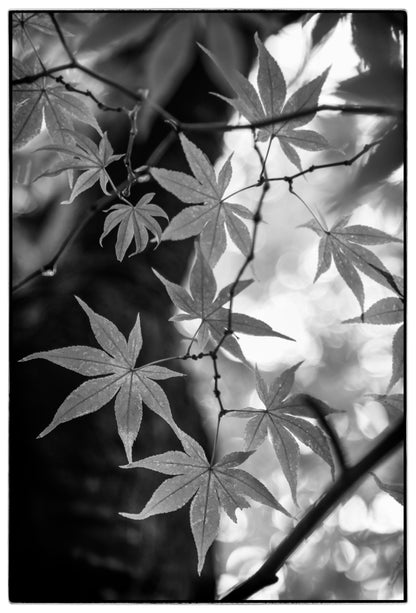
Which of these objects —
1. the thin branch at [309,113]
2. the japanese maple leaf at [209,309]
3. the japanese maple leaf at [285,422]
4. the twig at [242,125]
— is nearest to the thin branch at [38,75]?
the twig at [242,125]

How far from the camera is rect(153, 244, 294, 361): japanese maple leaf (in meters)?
0.42

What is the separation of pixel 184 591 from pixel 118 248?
462mm

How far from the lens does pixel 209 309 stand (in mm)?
437

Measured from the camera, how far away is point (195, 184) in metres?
0.44

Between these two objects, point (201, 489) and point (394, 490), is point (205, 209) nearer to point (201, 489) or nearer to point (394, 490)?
point (201, 489)

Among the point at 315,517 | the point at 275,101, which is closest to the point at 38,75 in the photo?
the point at 275,101

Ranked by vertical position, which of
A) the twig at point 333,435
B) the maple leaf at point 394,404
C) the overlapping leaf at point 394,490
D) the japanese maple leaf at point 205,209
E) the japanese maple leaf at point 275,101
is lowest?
the overlapping leaf at point 394,490

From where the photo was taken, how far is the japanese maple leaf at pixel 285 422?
444 mm

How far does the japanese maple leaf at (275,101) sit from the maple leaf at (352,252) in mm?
71

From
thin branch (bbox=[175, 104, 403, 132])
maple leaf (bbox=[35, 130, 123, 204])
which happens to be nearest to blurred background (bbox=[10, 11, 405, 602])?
thin branch (bbox=[175, 104, 403, 132])

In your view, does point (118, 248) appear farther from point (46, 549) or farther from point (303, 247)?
point (303, 247)

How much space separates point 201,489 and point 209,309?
0.49ft

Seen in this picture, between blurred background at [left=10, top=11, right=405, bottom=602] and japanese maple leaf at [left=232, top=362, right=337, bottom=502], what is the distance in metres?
0.06

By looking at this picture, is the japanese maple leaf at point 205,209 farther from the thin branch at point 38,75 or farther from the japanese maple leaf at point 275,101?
the thin branch at point 38,75
